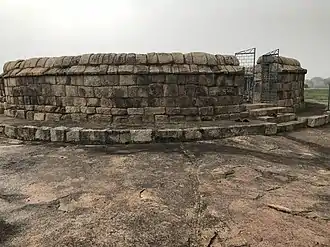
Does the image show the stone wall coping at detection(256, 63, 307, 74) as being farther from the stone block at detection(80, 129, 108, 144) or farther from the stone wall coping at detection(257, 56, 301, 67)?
the stone block at detection(80, 129, 108, 144)

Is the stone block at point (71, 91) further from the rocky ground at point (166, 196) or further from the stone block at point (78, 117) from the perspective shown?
the rocky ground at point (166, 196)

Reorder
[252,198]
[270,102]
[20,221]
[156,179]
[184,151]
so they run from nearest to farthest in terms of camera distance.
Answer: [20,221] < [252,198] < [156,179] < [184,151] < [270,102]

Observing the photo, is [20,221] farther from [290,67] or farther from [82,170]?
[290,67]

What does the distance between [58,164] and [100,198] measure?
69.0 inches

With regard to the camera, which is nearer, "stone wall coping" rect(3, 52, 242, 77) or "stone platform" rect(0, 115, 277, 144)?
"stone platform" rect(0, 115, 277, 144)

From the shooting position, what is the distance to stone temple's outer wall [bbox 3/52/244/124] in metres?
7.23

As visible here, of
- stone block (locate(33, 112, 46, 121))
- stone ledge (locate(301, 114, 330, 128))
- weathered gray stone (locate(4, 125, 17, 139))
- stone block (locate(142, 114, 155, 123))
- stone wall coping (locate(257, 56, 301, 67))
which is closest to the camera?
weathered gray stone (locate(4, 125, 17, 139))

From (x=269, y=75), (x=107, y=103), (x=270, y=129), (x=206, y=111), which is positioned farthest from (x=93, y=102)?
(x=269, y=75)

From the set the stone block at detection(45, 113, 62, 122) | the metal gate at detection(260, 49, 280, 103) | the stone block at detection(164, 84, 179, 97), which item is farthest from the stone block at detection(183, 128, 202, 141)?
the metal gate at detection(260, 49, 280, 103)

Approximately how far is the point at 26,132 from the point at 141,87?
2.81 metres

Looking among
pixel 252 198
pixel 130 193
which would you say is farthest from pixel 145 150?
pixel 252 198

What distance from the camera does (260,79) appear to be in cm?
1036

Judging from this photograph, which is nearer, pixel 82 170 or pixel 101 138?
pixel 82 170

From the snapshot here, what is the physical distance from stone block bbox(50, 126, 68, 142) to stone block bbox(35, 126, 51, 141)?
10 centimetres
